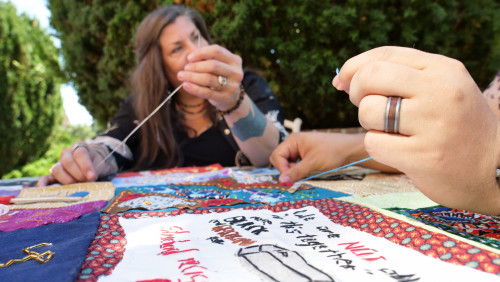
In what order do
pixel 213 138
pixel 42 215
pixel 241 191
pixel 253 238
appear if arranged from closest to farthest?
1. pixel 253 238
2. pixel 42 215
3. pixel 241 191
4. pixel 213 138

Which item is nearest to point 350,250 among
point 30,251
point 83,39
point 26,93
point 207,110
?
point 30,251

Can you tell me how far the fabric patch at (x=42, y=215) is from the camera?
2.38 feet

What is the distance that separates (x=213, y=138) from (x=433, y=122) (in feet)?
5.29

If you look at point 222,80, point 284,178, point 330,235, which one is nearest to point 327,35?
point 222,80

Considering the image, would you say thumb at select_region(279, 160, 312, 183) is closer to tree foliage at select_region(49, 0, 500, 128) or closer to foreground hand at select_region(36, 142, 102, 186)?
foreground hand at select_region(36, 142, 102, 186)

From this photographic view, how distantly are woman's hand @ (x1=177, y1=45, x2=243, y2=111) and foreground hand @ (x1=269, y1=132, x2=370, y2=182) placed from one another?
0.94 ft

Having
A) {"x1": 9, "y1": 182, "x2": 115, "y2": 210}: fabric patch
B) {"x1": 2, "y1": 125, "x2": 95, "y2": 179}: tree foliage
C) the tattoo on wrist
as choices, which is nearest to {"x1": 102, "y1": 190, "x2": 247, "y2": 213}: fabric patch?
{"x1": 9, "y1": 182, "x2": 115, "y2": 210}: fabric patch

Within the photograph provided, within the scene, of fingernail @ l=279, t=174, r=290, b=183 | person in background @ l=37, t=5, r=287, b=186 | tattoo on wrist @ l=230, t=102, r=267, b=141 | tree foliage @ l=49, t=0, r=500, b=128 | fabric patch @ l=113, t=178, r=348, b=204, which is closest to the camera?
fabric patch @ l=113, t=178, r=348, b=204

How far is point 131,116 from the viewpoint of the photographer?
80.4 inches

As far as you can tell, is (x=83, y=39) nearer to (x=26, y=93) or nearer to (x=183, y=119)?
(x=183, y=119)

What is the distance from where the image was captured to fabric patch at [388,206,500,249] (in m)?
0.57

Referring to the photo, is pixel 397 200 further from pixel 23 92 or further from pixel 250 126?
pixel 23 92

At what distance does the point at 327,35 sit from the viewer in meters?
2.57

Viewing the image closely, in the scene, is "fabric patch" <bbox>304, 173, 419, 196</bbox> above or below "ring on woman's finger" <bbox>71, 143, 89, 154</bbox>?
below
